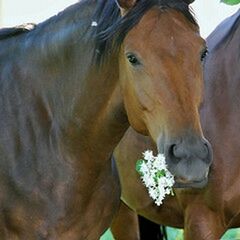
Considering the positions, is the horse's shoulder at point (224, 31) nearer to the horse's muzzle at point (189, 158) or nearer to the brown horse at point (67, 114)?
the brown horse at point (67, 114)

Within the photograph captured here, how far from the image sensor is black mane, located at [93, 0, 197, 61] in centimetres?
274

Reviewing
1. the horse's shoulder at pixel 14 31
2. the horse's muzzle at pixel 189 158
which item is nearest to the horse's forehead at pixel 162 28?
the horse's muzzle at pixel 189 158

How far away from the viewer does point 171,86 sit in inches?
103

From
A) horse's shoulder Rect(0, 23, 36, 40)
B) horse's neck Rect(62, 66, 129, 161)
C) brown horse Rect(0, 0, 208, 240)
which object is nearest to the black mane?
brown horse Rect(0, 0, 208, 240)

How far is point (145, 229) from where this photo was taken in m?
4.57

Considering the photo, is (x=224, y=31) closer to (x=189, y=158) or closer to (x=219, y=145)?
(x=219, y=145)

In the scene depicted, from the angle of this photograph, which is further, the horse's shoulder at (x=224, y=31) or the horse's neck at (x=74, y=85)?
the horse's shoulder at (x=224, y=31)

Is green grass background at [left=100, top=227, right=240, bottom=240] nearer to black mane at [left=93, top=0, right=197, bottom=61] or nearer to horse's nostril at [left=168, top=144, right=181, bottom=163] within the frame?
black mane at [left=93, top=0, right=197, bottom=61]

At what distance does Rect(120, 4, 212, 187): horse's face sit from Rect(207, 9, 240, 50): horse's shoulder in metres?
0.92

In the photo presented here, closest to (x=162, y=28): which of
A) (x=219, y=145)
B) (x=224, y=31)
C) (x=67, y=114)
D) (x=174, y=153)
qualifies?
(x=174, y=153)

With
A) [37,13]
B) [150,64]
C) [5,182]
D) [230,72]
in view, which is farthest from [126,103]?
[37,13]

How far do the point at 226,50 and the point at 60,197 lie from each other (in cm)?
116

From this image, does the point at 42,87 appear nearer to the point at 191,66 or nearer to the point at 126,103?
the point at 126,103

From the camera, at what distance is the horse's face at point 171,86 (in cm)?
256
